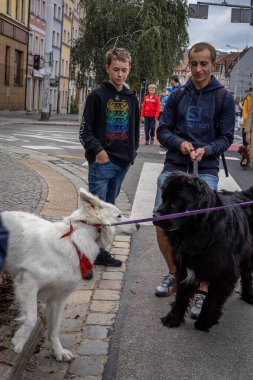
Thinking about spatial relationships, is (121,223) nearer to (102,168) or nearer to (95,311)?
(95,311)

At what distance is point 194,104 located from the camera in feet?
15.3

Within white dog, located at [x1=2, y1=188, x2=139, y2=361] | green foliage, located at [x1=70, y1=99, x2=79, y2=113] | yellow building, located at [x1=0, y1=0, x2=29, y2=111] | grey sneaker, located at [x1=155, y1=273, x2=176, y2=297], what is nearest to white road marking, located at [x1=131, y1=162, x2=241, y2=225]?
grey sneaker, located at [x1=155, y1=273, x2=176, y2=297]

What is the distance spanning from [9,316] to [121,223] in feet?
3.57

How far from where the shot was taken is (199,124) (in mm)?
4680

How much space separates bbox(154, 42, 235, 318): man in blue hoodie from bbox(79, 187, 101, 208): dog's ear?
121 cm

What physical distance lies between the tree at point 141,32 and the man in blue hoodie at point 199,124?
30462 millimetres

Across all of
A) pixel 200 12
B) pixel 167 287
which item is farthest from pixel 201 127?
pixel 200 12

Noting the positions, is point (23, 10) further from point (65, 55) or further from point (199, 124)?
point (199, 124)

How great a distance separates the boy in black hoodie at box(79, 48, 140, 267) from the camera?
525cm

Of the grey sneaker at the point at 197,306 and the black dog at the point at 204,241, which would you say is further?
the grey sneaker at the point at 197,306

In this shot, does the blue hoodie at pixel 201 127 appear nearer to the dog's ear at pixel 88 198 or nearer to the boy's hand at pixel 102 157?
the boy's hand at pixel 102 157

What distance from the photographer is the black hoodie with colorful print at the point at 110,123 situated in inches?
209

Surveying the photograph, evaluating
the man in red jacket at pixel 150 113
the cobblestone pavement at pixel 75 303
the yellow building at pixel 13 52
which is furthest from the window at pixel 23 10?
the cobblestone pavement at pixel 75 303

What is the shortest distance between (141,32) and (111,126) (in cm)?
3096
